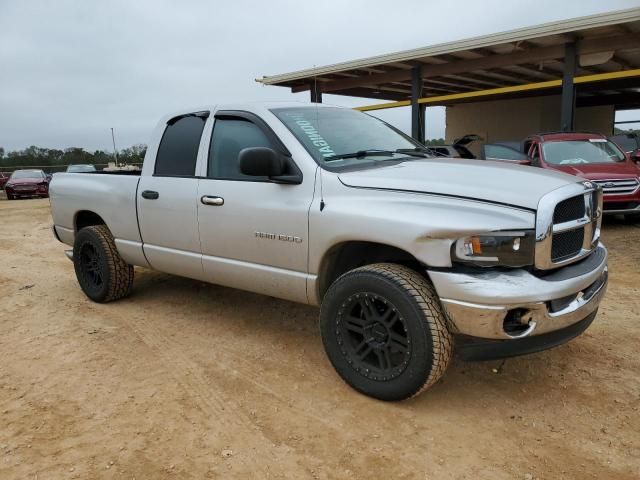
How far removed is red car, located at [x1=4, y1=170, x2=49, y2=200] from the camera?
75.0 feet

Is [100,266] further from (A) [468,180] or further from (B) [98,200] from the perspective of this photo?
(A) [468,180]

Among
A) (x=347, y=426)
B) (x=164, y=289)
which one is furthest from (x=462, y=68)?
(x=347, y=426)

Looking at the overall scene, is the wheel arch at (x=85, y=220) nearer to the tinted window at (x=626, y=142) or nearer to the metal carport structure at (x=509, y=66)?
the metal carport structure at (x=509, y=66)

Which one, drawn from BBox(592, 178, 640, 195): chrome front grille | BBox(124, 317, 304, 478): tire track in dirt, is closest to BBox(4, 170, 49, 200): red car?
BBox(124, 317, 304, 478): tire track in dirt

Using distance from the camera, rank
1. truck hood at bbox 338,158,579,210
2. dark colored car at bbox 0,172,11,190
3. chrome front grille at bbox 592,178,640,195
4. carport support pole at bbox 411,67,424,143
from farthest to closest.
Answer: dark colored car at bbox 0,172,11,190 < carport support pole at bbox 411,67,424,143 < chrome front grille at bbox 592,178,640,195 < truck hood at bbox 338,158,579,210

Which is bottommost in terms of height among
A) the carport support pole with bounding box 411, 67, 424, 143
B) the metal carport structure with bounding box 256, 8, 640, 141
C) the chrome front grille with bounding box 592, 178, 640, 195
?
the chrome front grille with bounding box 592, 178, 640, 195

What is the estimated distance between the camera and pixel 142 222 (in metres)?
4.55

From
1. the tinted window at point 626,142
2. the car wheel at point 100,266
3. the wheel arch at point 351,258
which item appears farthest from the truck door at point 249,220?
the tinted window at point 626,142

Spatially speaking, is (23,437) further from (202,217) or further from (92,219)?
(92,219)

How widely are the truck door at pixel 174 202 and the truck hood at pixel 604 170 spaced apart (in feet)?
22.6

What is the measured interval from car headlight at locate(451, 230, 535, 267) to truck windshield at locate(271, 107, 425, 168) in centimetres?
111

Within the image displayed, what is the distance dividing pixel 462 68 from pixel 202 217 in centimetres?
1157

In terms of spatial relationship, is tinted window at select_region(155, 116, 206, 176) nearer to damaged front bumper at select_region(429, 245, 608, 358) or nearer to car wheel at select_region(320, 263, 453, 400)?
car wheel at select_region(320, 263, 453, 400)

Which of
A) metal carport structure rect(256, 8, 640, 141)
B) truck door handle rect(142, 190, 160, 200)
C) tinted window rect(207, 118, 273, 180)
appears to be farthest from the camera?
metal carport structure rect(256, 8, 640, 141)
